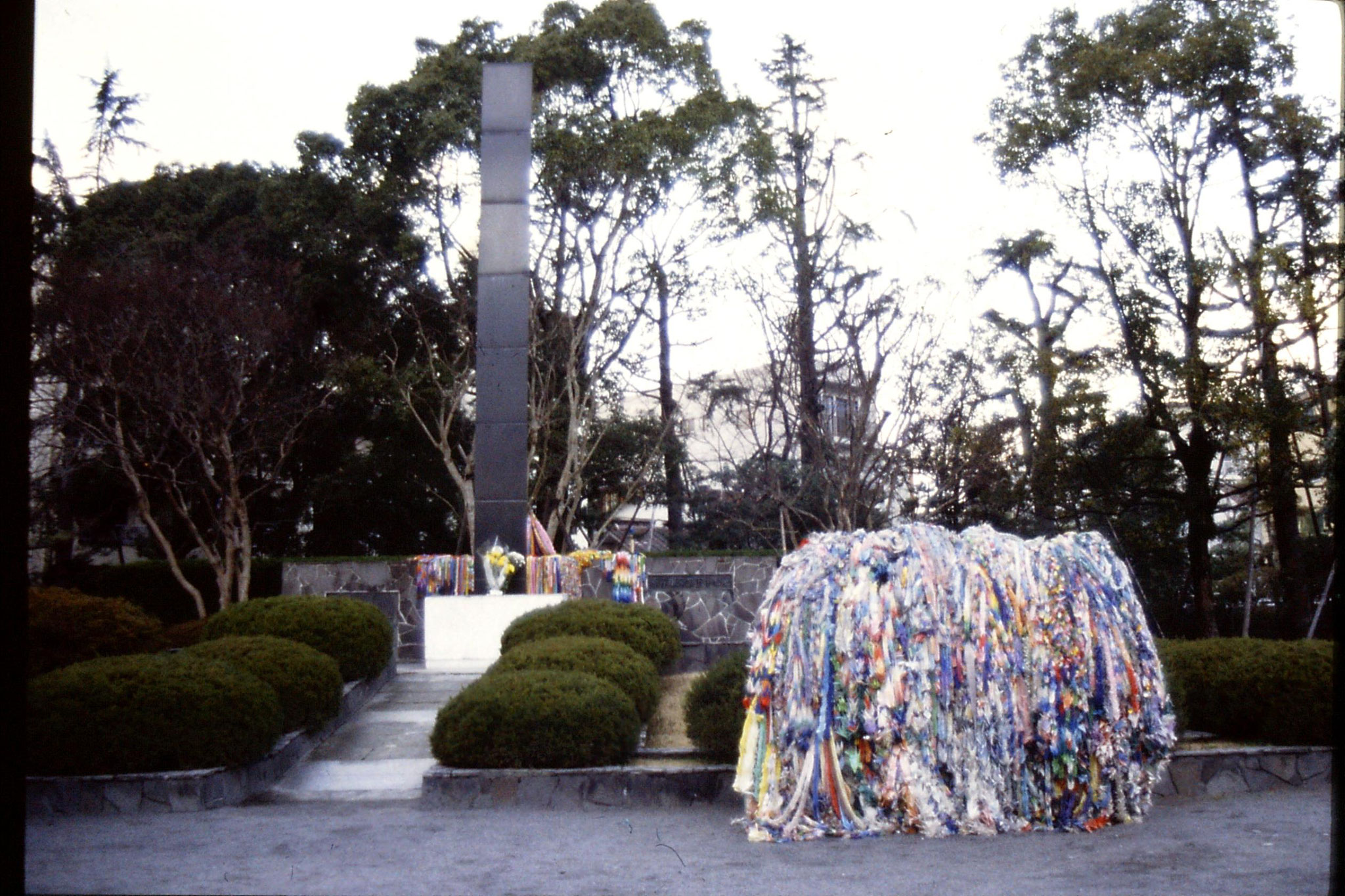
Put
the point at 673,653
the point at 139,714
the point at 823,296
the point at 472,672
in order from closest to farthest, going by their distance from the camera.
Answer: the point at 139,714, the point at 673,653, the point at 472,672, the point at 823,296

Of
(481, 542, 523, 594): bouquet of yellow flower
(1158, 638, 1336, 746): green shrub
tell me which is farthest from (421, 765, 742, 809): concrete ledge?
(481, 542, 523, 594): bouquet of yellow flower

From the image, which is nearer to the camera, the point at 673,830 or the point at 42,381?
the point at 673,830

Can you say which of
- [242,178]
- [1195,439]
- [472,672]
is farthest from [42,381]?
[1195,439]

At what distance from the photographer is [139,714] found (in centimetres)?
718

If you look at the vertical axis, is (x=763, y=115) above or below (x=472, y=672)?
above

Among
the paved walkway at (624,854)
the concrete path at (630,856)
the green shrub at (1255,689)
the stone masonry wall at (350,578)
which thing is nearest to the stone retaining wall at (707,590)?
the stone masonry wall at (350,578)

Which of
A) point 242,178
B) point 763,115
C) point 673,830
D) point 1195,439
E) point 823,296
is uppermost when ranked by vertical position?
point 763,115

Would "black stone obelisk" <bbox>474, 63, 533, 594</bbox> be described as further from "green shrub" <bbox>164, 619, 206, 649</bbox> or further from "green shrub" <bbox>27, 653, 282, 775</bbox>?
"green shrub" <bbox>27, 653, 282, 775</bbox>

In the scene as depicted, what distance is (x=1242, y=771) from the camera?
7.59 meters

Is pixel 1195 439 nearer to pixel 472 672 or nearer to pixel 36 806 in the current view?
pixel 472 672

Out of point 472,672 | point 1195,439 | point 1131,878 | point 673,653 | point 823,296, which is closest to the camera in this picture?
point 1131,878

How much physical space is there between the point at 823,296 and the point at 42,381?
12974 mm

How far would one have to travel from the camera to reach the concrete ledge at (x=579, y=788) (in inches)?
285

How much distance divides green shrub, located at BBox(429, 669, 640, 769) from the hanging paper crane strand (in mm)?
1479
